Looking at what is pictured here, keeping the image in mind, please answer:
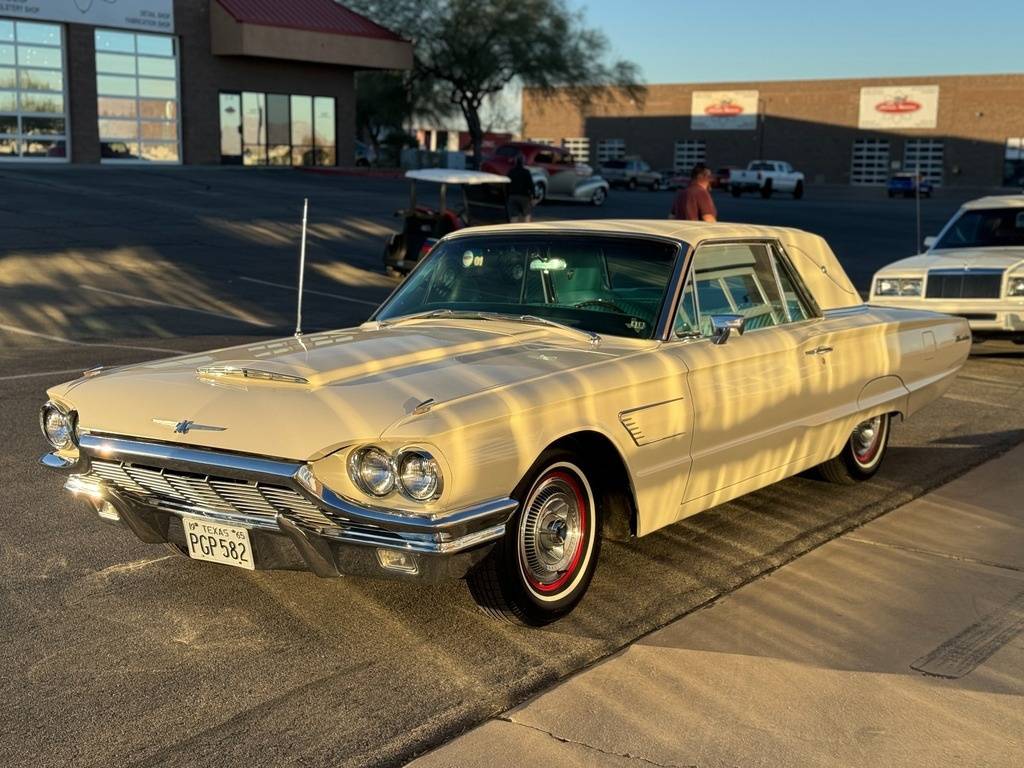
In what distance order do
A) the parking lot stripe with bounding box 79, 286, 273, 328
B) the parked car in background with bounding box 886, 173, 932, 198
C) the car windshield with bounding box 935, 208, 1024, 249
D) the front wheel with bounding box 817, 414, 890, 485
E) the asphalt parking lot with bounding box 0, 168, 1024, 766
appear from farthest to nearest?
the parked car in background with bounding box 886, 173, 932, 198, the parking lot stripe with bounding box 79, 286, 273, 328, the car windshield with bounding box 935, 208, 1024, 249, the front wheel with bounding box 817, 414, 890, 485, the asphalt parking lot with bounding box 0, 168, 1024, 766

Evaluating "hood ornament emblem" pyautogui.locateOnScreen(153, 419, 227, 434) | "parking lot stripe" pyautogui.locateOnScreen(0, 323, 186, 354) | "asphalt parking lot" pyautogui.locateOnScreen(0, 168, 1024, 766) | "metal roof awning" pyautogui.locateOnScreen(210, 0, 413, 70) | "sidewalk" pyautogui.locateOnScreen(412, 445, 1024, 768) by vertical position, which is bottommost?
"parking lot stripe" pyautogui.locateOnScreen(0, 323, 186, 354)

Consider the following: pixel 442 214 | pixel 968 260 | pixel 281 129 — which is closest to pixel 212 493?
pixel 968 260

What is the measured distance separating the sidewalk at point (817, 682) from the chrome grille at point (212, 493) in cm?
102

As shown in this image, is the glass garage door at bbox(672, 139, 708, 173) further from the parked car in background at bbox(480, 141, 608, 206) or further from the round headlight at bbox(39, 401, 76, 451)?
the round headlight at bbox(39, 401, 76, 451)

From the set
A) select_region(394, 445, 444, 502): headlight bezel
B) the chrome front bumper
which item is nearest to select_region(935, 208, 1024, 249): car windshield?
the chrome front bumper

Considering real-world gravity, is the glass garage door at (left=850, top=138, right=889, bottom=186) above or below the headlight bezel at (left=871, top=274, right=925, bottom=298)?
above

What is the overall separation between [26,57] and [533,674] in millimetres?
32729

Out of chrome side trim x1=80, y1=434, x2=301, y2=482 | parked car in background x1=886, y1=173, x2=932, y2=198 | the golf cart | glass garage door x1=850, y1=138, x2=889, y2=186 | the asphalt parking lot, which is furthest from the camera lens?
glass garage door x1=850, y1=138, x2=889, y2=186

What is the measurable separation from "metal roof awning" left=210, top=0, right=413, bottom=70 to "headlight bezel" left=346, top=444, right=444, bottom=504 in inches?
1309

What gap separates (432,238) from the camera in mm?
17094

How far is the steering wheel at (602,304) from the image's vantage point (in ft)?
17.6

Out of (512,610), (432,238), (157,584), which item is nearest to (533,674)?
(512,610)

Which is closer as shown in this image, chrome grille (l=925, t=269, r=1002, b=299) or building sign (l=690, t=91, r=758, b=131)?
chrome grille (l=925, t=269, r=1002, b=299)

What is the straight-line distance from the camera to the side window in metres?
5.40
